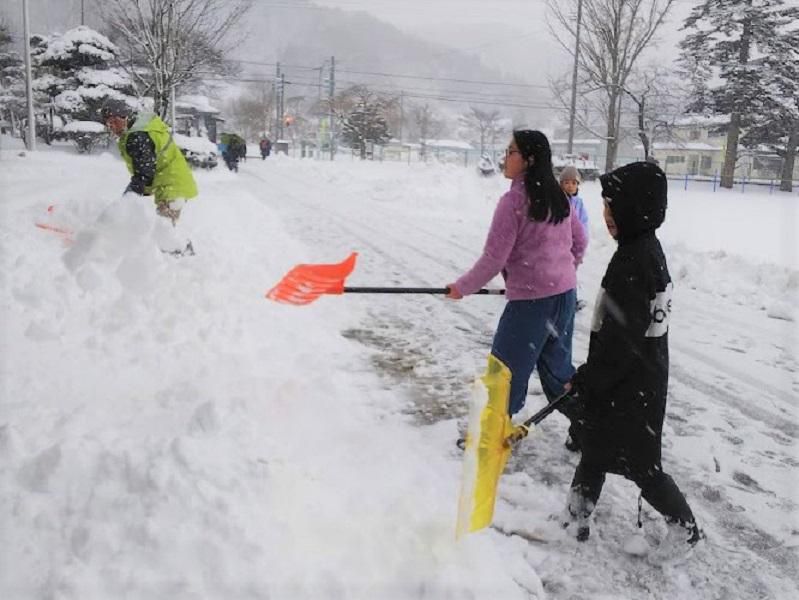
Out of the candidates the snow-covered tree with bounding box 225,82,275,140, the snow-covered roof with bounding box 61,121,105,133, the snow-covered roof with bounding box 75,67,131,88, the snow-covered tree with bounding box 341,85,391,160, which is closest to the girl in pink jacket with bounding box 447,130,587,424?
the snow-covered roof with bounding box 61,121,105,133

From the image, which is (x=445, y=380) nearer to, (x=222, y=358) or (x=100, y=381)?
(x=222, y=358)

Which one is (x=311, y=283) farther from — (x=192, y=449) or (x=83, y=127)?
(x=83, y=127)

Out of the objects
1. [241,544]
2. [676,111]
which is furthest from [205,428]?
[676,111]

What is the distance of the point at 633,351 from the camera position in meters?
2.42

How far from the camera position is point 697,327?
20.5 ft

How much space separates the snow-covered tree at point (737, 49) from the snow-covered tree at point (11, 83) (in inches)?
1313

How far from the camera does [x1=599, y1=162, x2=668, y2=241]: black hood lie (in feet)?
7.78

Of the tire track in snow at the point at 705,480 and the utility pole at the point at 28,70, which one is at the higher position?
the utility pole at the point at 28,70

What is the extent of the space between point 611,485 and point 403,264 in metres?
5.53

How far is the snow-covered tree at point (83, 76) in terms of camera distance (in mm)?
24688

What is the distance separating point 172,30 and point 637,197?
1867cm

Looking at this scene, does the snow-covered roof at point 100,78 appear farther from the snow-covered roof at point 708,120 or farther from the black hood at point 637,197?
the snow-covered roof at point 708,120

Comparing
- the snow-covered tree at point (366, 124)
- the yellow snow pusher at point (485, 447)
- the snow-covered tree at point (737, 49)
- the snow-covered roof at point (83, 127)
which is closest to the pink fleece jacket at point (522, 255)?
the yellow snow pusher at point (485, 447)

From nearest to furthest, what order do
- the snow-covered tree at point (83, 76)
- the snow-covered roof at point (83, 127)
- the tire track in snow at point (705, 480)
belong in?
the tire track in snow at point (705, 480) < the snow-covered roof at point (83, 127) < the snow-covered tree at point (83, 76)
